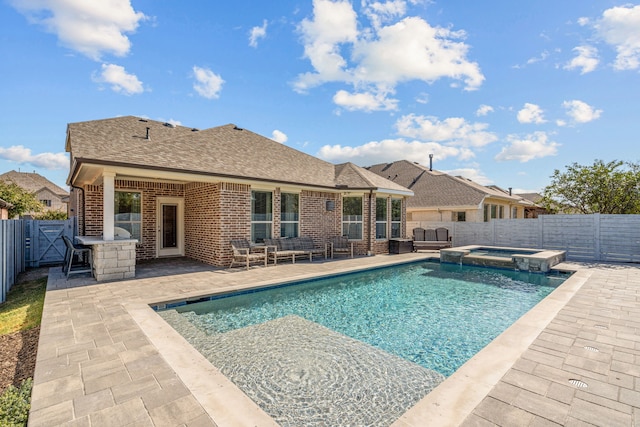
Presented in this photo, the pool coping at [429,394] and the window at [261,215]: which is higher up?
the window at [261,215]

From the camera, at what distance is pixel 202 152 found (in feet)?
33.8

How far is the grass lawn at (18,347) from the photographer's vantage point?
2.60 m

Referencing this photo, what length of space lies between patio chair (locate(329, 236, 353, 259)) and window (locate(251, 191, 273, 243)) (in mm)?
2852

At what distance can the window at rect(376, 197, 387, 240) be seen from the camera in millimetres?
14312

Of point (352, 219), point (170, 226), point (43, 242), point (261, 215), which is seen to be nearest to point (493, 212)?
point (352, 219)

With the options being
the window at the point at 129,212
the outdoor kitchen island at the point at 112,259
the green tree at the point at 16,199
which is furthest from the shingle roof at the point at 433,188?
the green tree at the point at 16,199

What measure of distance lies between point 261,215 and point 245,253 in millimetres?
1663

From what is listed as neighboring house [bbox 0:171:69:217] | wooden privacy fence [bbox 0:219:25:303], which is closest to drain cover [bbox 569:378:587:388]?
wooden privacy fence [bbox 0:219:25:303]

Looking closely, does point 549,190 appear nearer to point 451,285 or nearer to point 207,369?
point 451,285

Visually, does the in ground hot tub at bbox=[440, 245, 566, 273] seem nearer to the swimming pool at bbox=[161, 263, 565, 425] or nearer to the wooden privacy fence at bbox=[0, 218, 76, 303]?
the swimming pool at bbox=[161, 263, 565, 425]

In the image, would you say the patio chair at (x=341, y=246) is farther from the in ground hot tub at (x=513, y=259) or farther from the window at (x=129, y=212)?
the window at (x=129, y=212)

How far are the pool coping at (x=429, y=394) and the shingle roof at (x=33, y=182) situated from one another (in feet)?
179

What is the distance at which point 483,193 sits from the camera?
1888 centimetres

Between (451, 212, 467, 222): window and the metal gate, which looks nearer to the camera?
the metal gate
